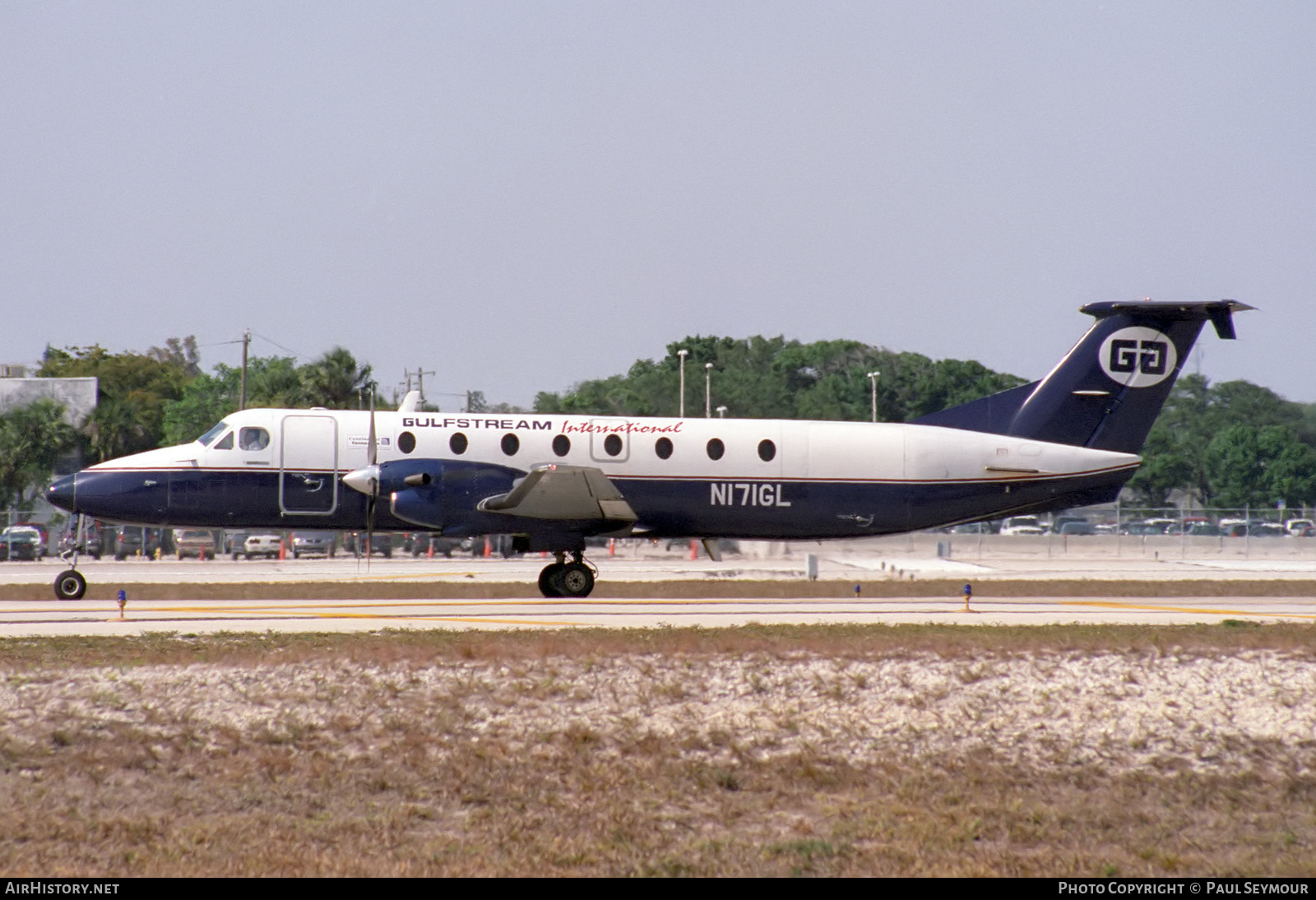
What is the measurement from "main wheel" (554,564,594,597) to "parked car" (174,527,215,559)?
3478cm

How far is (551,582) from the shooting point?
25.9 m

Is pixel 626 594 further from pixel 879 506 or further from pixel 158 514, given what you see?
pixel 158 514

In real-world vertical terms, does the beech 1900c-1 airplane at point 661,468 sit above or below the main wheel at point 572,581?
above

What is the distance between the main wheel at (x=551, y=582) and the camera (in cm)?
2591

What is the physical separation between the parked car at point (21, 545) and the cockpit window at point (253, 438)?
1363 inches

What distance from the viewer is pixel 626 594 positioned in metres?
29.6

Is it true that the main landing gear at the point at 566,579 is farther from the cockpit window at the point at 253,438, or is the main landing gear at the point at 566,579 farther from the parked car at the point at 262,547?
the parked car at the point at 262,547

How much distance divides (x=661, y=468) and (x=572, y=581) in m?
2.94

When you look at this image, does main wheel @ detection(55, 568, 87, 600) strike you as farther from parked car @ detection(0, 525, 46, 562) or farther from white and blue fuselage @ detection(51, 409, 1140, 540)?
parked car @ detection(0, 525, 46, 562)

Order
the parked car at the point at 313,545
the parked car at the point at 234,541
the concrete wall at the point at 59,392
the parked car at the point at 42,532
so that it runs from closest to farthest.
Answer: the parked car at the point at 42,532, the parked car at the point at 313,545, the parked car at the point at 234,541, the concrete wall at the point at 59,392

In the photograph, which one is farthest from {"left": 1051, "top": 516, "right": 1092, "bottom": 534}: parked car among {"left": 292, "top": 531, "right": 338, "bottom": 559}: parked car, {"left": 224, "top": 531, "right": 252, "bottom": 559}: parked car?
{"left": 224, "top": 531, "right": 252, "bottom": 559}: parked car

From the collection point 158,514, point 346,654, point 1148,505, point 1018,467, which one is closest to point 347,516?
point 158,514

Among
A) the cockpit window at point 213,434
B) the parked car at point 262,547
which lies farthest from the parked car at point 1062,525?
the cockpit window at point 213,434

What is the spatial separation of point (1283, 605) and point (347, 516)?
1852 cm
